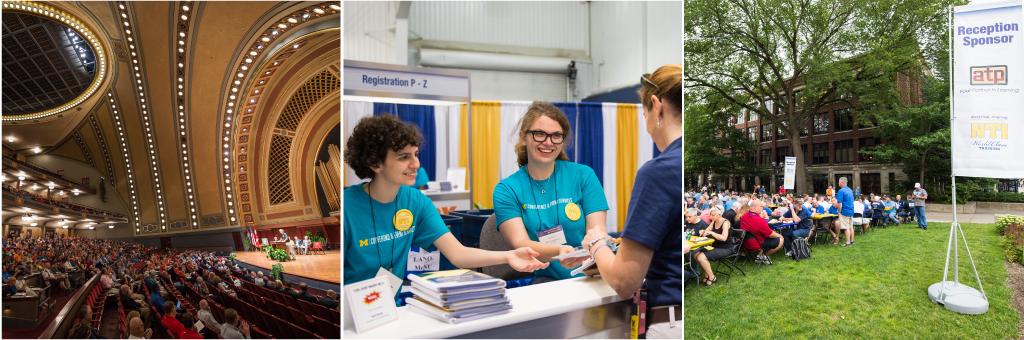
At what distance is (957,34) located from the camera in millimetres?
3891

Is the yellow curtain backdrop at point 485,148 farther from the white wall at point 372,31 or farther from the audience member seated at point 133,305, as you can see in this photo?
the audience member seated at point 133,305

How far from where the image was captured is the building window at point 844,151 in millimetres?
4102

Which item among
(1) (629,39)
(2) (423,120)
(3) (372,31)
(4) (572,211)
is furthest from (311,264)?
(1) (629,39)

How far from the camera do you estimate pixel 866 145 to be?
4125 millimetres

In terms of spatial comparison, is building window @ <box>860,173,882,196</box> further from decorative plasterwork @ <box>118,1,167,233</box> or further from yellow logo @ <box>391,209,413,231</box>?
decorative plasterwork @ <box>118,1,167,233</box>

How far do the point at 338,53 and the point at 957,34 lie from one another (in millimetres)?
5280

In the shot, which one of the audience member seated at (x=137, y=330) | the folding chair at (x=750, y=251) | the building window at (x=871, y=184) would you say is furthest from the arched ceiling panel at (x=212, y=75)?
the building window at (x=871, y=184)

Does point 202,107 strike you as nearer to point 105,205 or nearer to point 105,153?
point 105,153

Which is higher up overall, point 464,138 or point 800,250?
point 464,138

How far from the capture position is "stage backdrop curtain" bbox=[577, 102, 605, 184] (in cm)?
215

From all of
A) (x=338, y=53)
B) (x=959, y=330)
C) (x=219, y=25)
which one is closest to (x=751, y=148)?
(x=959, y=330)

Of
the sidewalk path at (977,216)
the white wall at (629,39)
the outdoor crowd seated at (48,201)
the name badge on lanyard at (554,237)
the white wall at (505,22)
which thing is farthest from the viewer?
the sidewalk path at (977,216)

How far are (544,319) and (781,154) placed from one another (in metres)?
3.53

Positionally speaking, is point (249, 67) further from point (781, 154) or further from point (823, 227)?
point (823, 227)
